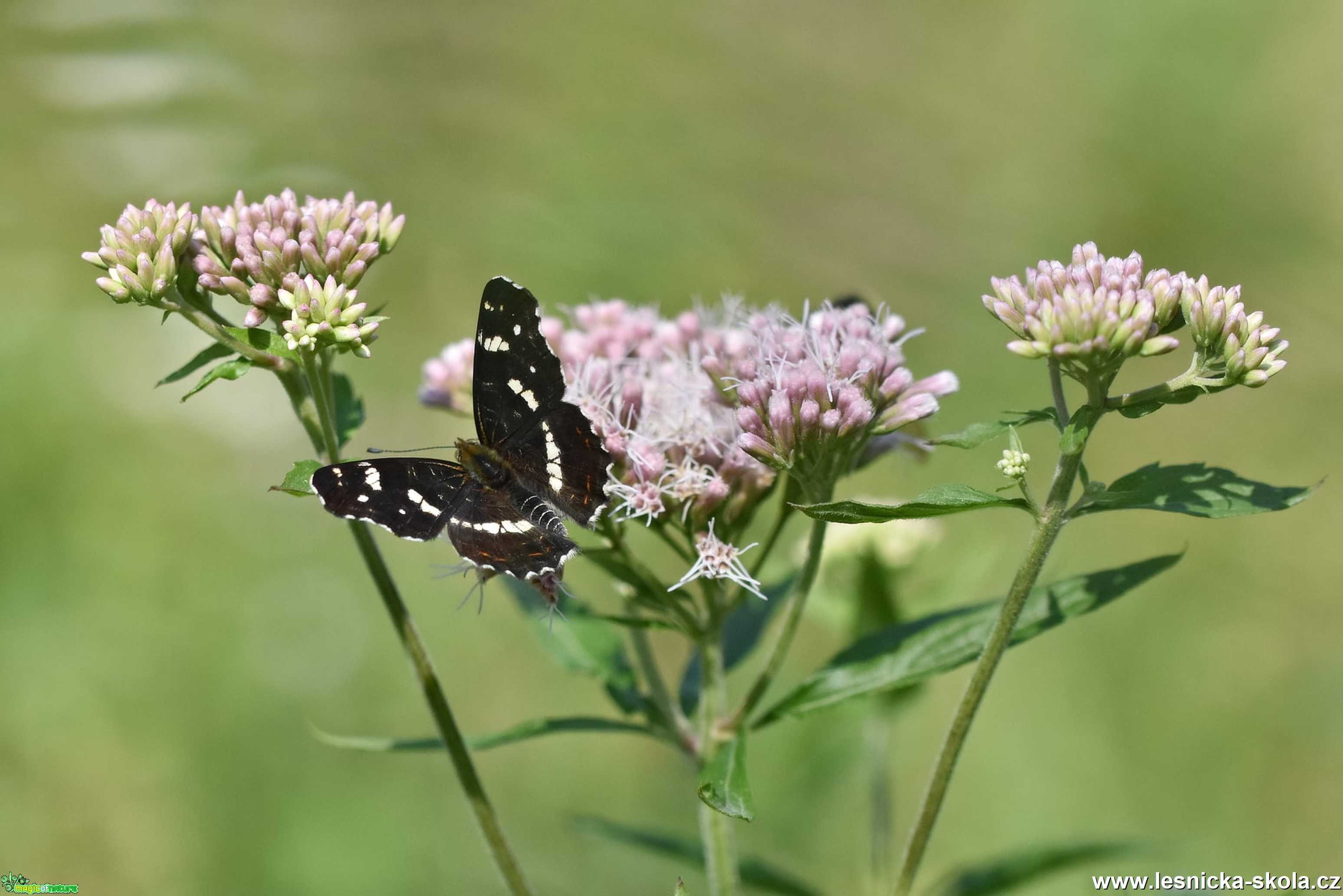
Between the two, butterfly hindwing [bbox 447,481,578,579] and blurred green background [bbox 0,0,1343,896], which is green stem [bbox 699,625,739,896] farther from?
blurred green background [bbox 0,0,1343,896]

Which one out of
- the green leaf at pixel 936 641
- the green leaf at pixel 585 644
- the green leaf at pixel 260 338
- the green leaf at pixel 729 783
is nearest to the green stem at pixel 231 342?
the green leaf at pixel 260 338

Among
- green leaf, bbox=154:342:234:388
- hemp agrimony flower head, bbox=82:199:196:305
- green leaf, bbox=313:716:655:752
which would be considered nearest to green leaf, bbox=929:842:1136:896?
green leaf, bbox=313:716:655:752

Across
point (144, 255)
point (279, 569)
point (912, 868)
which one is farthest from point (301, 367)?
point (279, 569)

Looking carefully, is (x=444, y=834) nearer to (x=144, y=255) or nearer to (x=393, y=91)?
(x=144, y=255)

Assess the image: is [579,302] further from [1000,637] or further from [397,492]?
[1000,637]

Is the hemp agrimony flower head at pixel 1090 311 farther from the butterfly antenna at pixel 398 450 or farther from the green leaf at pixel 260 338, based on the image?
the green leaf at pixel 260 338

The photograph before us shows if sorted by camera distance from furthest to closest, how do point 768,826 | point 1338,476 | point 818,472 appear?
point 1338,476 < point 768,826 < point 818,472

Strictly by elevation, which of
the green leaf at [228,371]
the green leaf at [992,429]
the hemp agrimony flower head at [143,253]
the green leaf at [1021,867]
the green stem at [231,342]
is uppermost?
the hemp agrimony flower head at [143,253]
